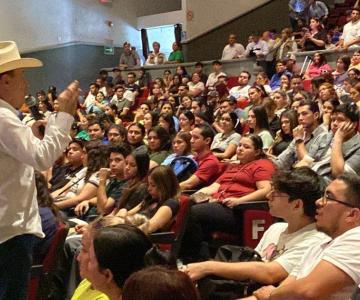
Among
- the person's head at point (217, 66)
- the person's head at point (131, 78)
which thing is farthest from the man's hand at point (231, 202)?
the person's head at point (131, 78)

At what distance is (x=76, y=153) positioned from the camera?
16.9 ft

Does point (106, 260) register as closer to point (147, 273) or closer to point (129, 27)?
point (147, 273)

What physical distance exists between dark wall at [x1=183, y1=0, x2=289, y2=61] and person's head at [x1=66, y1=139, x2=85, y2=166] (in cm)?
766

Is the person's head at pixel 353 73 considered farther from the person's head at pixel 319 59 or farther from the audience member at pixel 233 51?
the audience member at pixel 233 51

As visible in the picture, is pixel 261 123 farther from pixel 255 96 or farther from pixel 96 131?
pixel 96 131

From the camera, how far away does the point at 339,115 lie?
4066 millimetres

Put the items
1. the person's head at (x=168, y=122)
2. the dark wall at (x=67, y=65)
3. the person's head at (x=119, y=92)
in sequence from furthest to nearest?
the dark wall at (x=67, y=65) → the person's head at (x=119, y=92) → the person's head at (x=168, y=122)

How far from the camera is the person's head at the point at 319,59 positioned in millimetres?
8031

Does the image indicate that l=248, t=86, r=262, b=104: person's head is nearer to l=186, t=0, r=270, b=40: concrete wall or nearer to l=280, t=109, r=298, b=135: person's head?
l=280, t=109, r=298, b=135: person's head

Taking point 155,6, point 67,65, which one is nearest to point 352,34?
point 67,65

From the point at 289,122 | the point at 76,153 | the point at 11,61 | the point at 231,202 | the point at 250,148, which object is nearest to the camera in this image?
the point at 11,61

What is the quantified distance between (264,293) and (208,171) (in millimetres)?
2290

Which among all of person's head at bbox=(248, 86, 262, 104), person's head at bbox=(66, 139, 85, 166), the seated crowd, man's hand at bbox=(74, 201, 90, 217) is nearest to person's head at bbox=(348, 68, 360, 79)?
the seated crowd

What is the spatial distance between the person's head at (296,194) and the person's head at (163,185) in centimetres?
92
